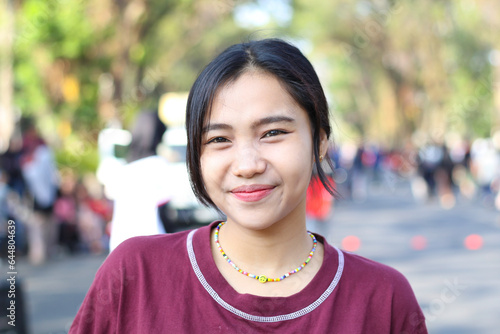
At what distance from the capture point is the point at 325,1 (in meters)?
37.5

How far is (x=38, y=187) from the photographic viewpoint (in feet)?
32.2

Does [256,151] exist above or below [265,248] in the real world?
above

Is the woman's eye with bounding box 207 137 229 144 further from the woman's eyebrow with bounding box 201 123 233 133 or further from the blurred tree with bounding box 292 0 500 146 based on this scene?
the blurred tree with bounding box 292 0 500 146

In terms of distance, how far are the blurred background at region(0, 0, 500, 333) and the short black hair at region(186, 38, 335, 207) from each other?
262 millimetres

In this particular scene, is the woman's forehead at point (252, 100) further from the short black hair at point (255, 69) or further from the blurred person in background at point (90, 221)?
the blurred person in background at point (90, 221)

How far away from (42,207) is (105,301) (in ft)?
28.2

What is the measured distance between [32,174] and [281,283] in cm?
861

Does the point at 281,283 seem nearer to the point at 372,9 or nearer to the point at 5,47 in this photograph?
the point at 5,47

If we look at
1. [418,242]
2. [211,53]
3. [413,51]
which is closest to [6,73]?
[418,242]

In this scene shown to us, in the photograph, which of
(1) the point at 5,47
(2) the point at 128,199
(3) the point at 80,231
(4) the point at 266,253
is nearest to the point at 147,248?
(4) the point at 266,253

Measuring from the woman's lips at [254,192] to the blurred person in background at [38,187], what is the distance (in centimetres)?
855

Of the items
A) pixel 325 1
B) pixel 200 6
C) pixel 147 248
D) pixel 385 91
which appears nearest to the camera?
pixel 147 248

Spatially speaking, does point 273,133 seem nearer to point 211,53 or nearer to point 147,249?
point 147,249

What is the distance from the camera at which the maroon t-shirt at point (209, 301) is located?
1.69 metres
